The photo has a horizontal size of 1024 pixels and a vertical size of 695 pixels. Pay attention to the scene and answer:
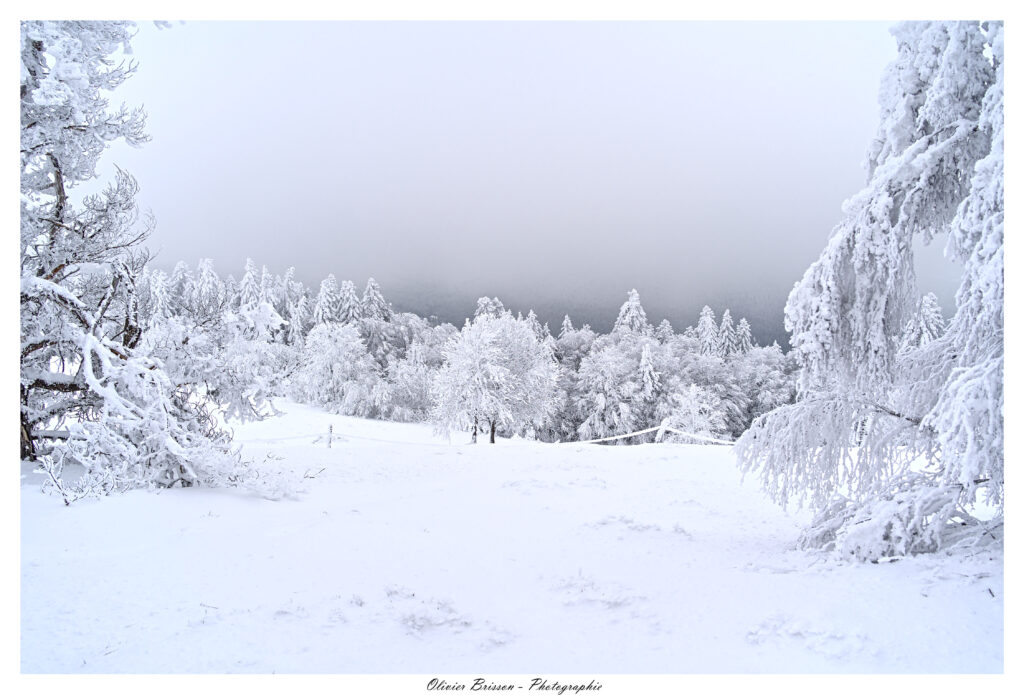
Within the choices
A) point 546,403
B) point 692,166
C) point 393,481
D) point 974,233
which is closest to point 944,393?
point 974,233

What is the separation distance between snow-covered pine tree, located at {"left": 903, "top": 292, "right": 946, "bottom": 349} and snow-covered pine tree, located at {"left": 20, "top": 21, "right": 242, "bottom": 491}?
7.49m

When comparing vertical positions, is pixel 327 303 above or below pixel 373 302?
below

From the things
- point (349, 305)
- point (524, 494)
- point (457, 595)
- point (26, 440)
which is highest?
point (349, 305)

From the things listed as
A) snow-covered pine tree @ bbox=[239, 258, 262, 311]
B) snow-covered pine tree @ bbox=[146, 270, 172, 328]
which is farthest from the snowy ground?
snow-covered pine tree @ bbox=[239, 258, 262, 311]

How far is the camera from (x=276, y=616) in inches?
137

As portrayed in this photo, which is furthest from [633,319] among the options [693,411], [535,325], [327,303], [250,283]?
[250,283]

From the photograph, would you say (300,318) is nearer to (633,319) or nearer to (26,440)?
(633,319)

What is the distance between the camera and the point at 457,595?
396cm

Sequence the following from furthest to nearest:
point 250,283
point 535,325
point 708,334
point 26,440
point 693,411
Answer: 1. point 250,283
2. point 708,334
3. point 693,411
4. point 535,325
5. point 26,440

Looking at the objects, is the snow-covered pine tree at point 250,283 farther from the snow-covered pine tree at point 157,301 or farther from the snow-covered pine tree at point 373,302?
the snow-covered pine tree at point 157,301

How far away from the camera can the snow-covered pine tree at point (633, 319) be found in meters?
41.8

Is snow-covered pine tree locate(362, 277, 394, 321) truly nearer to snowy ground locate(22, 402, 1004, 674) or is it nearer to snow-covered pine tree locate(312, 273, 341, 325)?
snow-covered pine tree locate(312, 273, 341, 325)

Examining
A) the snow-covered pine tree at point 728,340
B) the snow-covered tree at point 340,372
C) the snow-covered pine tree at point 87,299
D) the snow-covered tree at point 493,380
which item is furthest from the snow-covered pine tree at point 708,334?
the snow-covered pine tree at point 87,299

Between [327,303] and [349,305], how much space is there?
5.37 feet
